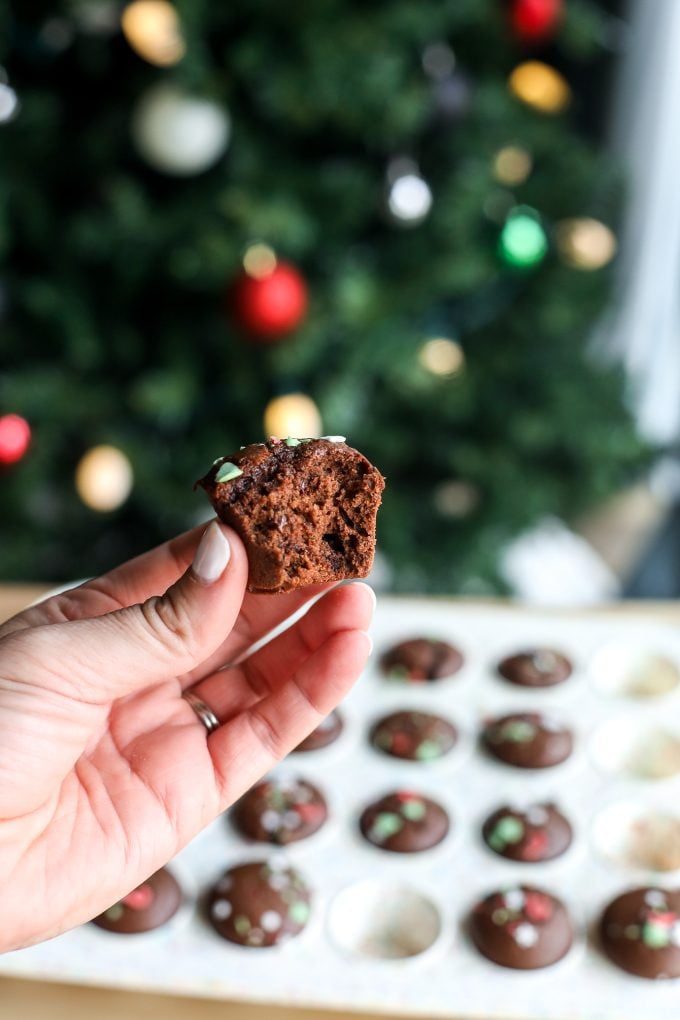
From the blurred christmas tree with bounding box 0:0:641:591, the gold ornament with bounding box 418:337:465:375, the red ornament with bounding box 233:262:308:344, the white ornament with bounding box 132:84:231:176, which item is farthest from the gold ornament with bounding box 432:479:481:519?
the white ornament with bounding box 132:84:231:176

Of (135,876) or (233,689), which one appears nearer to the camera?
(135,876)

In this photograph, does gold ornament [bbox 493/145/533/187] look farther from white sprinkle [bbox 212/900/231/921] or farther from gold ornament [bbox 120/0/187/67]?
white sprinkle [bbox 212/900/231/921]

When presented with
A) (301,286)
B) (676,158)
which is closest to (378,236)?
(301,286)

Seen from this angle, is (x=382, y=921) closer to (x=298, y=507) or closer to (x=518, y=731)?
(x=518, y=731)

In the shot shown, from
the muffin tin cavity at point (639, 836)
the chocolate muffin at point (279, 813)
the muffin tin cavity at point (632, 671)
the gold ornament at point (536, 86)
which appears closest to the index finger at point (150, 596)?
the chocolate muffin at point (279, 813)

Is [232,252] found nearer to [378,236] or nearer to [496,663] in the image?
[378,236]

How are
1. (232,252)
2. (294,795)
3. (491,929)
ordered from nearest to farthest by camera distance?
(491,929)
(294,795)
(232,252)

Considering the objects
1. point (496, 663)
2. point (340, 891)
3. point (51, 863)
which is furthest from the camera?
point (496, 663)
